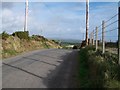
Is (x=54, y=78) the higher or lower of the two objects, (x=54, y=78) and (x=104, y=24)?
the lower

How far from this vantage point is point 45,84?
36.2ft

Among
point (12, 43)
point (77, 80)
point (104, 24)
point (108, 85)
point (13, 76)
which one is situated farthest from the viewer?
point (12, 43)

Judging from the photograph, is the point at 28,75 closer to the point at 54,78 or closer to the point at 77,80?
the point at 54,78

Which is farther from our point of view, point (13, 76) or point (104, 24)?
A: point (104, 24)

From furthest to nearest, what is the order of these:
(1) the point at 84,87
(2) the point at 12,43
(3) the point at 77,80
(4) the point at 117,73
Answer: (2) the point at 12,43 → (3) the point at 77,80 → (1) the point at 84,87 → (4) the point at 117,73

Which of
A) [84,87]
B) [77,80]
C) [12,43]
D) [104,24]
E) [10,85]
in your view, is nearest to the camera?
[84,87]

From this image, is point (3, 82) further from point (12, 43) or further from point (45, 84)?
point (12, 43)

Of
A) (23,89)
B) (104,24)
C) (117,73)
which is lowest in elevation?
(23,89)

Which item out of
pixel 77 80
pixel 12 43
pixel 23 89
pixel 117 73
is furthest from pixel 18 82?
pixel 12 43

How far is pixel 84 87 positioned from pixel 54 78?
8.24 ft

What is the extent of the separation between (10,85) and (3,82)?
0.66 meters

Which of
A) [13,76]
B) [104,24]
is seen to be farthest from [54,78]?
[104,24]

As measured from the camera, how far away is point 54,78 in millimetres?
12281

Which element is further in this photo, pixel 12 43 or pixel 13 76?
pixel 12 43
